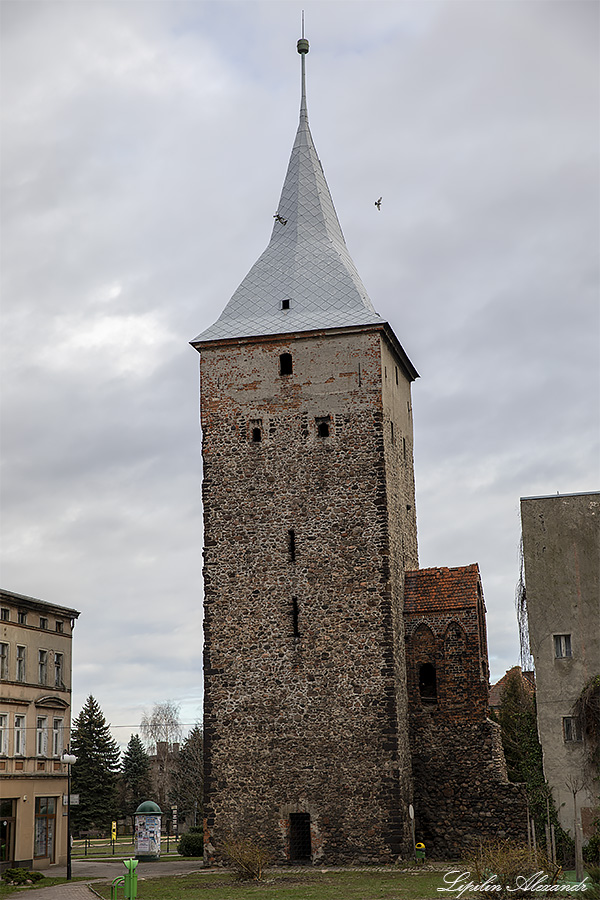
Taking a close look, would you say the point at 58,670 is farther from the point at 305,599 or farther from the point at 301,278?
the point at 301,278

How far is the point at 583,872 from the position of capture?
725 inches

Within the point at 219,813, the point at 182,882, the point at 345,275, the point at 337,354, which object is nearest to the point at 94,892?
the point at 182,882

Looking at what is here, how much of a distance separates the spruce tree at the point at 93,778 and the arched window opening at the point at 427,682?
29.6 m

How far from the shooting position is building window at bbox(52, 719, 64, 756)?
104 feet

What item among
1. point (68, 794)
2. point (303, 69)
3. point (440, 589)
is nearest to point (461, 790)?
point (440, 589)

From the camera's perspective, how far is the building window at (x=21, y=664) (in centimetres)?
3030

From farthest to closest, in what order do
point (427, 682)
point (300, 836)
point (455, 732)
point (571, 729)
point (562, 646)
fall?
point (427, 682)
point (455, 732)
point (300, 836)
point (562, 646)
point (571, 729)

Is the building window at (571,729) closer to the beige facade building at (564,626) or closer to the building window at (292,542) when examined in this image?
the beige facade building at (564,626)

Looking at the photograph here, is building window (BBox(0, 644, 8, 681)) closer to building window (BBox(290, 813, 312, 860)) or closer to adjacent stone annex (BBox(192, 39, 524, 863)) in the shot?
adjacent stone annex (BBox(192, 39, 524, 863))

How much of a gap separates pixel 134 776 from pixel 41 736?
34826 mm

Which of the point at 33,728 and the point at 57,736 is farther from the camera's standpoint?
the point at 57,736

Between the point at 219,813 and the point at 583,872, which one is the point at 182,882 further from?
the point at 583,872

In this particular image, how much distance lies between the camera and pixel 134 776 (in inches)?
2511

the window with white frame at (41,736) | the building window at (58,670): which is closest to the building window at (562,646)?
the window with white frame at (41,736)
